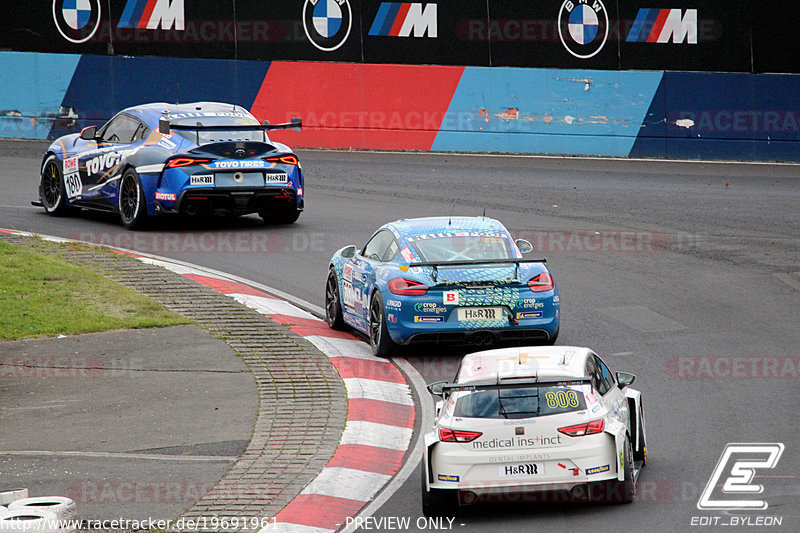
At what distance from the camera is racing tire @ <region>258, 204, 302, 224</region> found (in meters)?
19.8

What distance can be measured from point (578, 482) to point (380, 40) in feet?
65.7

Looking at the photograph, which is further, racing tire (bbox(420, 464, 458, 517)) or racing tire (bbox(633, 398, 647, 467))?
racing tire (bbox(633, 398, 647, 467))

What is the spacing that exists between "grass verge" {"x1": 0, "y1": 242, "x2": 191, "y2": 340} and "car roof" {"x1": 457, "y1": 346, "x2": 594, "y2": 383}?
19.8 feet

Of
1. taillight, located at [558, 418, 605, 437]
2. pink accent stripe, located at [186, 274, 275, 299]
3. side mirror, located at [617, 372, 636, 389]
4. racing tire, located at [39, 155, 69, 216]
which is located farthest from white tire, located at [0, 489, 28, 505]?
racing tire, located at [39, 155, 69, 216]

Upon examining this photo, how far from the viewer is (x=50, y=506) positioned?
776cm

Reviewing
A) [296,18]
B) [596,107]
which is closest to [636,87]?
[596,107]

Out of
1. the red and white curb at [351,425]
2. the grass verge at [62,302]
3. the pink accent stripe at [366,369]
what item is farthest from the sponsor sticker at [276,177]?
the pink accent stripe at [366,369]

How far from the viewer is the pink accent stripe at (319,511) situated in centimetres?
891

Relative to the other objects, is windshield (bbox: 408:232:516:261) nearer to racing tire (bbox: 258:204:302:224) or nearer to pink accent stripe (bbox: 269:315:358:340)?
pink accent stripe (bbox: 269:315:358:340)

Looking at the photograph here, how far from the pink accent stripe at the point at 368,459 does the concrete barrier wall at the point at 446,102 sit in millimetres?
17146

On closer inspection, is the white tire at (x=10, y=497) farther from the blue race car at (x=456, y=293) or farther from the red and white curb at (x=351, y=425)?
the blue race car at (x=456, y=293)

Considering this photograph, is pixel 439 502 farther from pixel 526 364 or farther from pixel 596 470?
pixel 526 364

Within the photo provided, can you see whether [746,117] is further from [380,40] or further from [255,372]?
[255,372]

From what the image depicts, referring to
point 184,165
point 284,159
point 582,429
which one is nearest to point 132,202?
point 184,165
